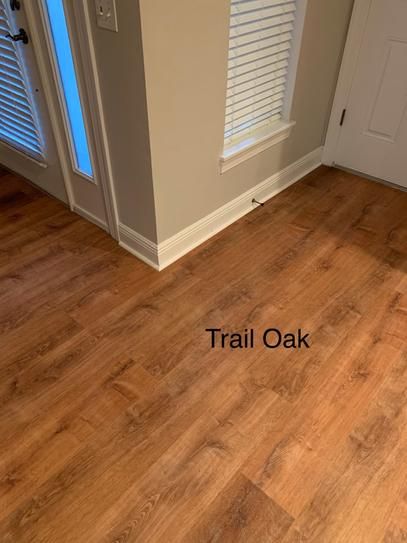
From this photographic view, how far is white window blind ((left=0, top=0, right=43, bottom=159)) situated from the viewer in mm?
1965

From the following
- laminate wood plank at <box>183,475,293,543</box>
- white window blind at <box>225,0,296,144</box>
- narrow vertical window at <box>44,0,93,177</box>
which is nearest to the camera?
laminate wood plank at <box>183,475,293,543</box>

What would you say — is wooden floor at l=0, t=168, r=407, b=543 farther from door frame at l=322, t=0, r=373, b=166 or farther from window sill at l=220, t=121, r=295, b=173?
door frame at l=322, t=0, r=373, b=166

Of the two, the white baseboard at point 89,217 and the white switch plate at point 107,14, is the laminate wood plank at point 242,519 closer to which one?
the white baseboard at point 89,217

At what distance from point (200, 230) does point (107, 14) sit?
105 centimetres

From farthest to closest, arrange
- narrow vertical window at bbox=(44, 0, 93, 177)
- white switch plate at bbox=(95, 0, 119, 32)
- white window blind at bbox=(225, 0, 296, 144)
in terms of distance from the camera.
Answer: white window blind at bbox=(225, 0, 296, 144), narrow vertical window at bbox=(44, 0, 93, 177), white switch plate at bbox=(95, 0, 119, 32)

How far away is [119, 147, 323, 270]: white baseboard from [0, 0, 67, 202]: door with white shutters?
25.5 inches

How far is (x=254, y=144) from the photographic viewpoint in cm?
218

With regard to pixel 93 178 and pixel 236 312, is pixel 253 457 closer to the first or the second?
pixel 236 312

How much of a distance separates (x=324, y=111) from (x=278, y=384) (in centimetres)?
191

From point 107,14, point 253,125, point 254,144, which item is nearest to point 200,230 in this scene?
point 254,144

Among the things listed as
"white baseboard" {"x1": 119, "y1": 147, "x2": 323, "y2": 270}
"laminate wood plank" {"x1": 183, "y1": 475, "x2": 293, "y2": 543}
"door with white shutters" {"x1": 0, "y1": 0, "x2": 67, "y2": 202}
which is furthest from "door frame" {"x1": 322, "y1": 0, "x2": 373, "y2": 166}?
"laminate wood plank" {"x1": 183, "y1": 475, "x2": 293, "y2": 543}

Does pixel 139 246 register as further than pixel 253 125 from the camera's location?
No

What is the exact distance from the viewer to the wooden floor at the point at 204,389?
122 centimetres

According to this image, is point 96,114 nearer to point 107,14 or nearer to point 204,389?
point 107,14
